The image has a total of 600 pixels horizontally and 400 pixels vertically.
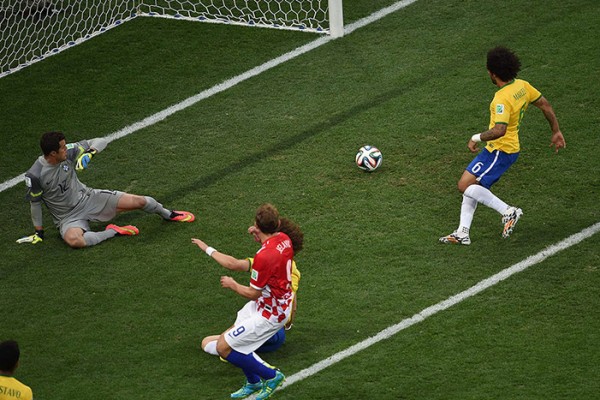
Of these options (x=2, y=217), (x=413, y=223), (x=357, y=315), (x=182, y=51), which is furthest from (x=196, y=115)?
(x=357, y=315)

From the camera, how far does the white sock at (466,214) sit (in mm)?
11078

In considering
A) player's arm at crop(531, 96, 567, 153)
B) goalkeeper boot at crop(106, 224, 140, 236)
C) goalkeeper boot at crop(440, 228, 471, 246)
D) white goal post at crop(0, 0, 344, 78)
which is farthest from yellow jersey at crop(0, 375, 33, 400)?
white goal post at crop(0, 0, 344, 78)

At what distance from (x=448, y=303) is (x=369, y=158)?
2531 mm

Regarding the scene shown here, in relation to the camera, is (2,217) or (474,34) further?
(474,34)

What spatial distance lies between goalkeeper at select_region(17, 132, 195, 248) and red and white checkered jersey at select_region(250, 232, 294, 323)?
289cm

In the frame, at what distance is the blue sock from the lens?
30.2ft

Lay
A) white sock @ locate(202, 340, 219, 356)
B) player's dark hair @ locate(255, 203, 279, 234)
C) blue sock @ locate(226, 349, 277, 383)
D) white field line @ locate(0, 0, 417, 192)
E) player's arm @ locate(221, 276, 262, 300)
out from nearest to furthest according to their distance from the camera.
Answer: player's arm @ locate(221, 276, 262, 300), player's dark hair @ locate(255, 203, 279, 234), blue sock @ locate(226, 349, 277, 383), white sock @ locate(202, 340, 219, 356), white field line @ locate(0, 0, 417, 192)

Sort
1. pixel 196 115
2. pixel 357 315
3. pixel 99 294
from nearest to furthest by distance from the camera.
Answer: pixel 357 315 → pixel 99 294 → pixel 196 115

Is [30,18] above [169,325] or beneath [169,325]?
above

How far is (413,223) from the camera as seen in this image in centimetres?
1154

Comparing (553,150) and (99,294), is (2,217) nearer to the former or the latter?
(99,294)

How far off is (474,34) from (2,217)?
6339mm

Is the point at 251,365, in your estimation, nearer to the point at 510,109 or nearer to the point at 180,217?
the point at 180,217

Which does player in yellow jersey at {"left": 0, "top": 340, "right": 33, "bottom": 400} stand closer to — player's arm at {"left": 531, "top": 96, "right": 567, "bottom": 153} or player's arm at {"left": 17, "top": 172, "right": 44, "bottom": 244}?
player's arm at {"left": 17, "top": 172, "right": 44, "bottom": 244}
